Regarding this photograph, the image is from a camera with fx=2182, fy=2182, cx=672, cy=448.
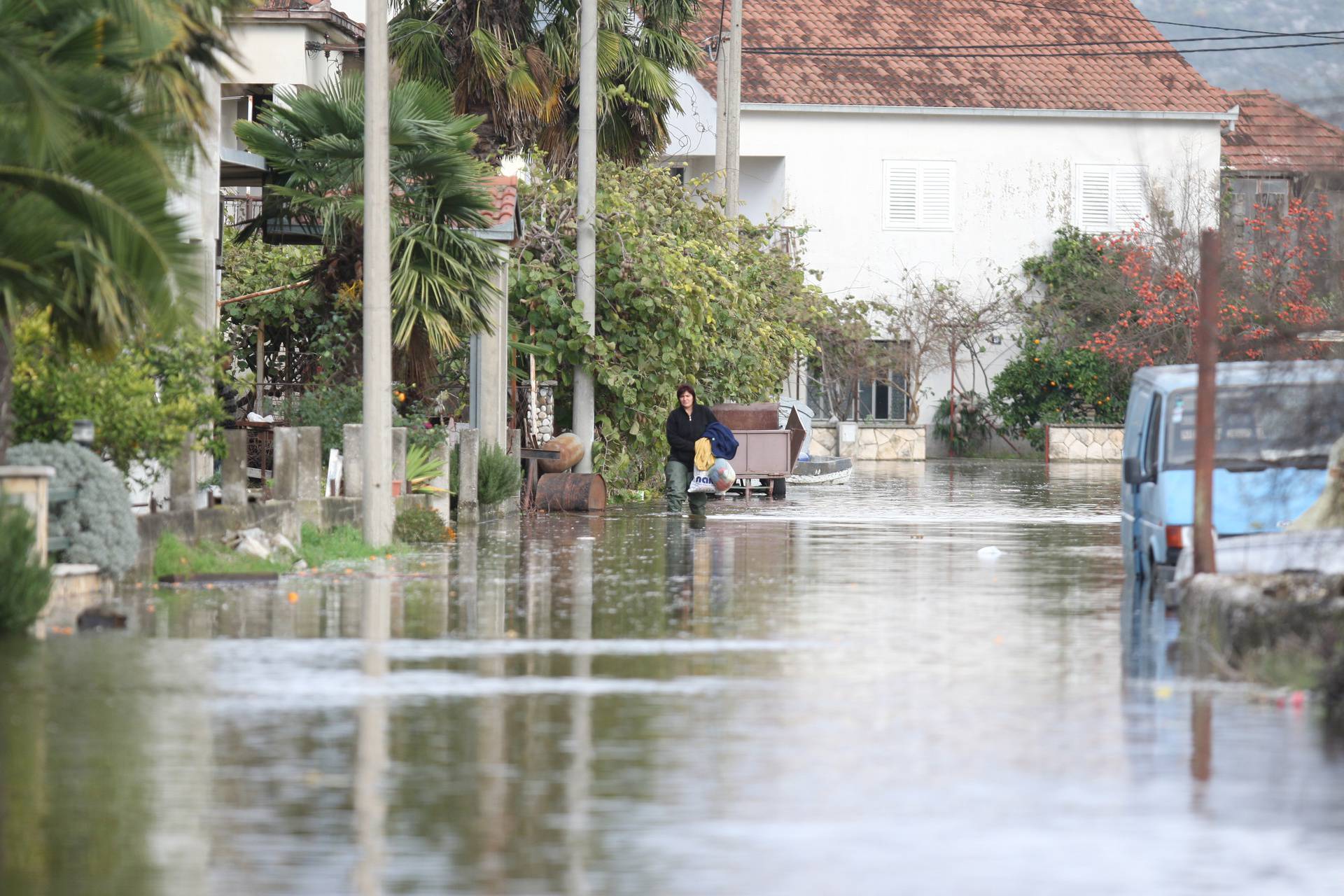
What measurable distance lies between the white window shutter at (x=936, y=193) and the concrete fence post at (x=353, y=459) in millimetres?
34854

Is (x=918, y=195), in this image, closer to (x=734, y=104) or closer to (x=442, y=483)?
(x=734, y=104)

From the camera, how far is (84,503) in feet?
47.4

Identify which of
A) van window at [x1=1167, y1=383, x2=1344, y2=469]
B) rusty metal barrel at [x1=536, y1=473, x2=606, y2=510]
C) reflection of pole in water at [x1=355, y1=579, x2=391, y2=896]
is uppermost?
van window at [x1=1167, y1=383, x2=1344, y2=469]

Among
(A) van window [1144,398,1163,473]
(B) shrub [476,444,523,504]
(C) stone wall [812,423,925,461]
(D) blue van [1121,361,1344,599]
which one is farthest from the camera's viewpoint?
(C) stone wall [812,423,925,461]

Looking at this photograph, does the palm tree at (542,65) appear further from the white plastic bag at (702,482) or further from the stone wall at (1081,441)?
the stone wall at (1081,441)

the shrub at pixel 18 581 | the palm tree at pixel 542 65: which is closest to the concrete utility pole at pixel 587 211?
the palm tree at pixel 542 65

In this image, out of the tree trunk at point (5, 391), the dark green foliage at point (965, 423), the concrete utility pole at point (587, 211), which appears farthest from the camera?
the dark green foliage at point (965, 423)

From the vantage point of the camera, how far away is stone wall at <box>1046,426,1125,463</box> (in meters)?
51.5

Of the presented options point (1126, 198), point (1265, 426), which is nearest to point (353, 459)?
point (1265, 426)

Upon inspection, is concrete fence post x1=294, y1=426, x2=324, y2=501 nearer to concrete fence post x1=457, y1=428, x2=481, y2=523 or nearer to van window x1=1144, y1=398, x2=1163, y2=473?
concrete fence post x1=457, y1=428, x2=481, y2=523

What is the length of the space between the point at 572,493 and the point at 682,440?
1.83 meters

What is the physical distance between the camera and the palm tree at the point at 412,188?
2283 cm

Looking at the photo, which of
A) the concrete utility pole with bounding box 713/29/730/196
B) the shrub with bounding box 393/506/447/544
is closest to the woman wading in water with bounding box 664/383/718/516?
the shrub with bounding box 393/506/447/544

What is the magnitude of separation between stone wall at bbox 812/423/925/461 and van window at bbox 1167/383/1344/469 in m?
34.0
